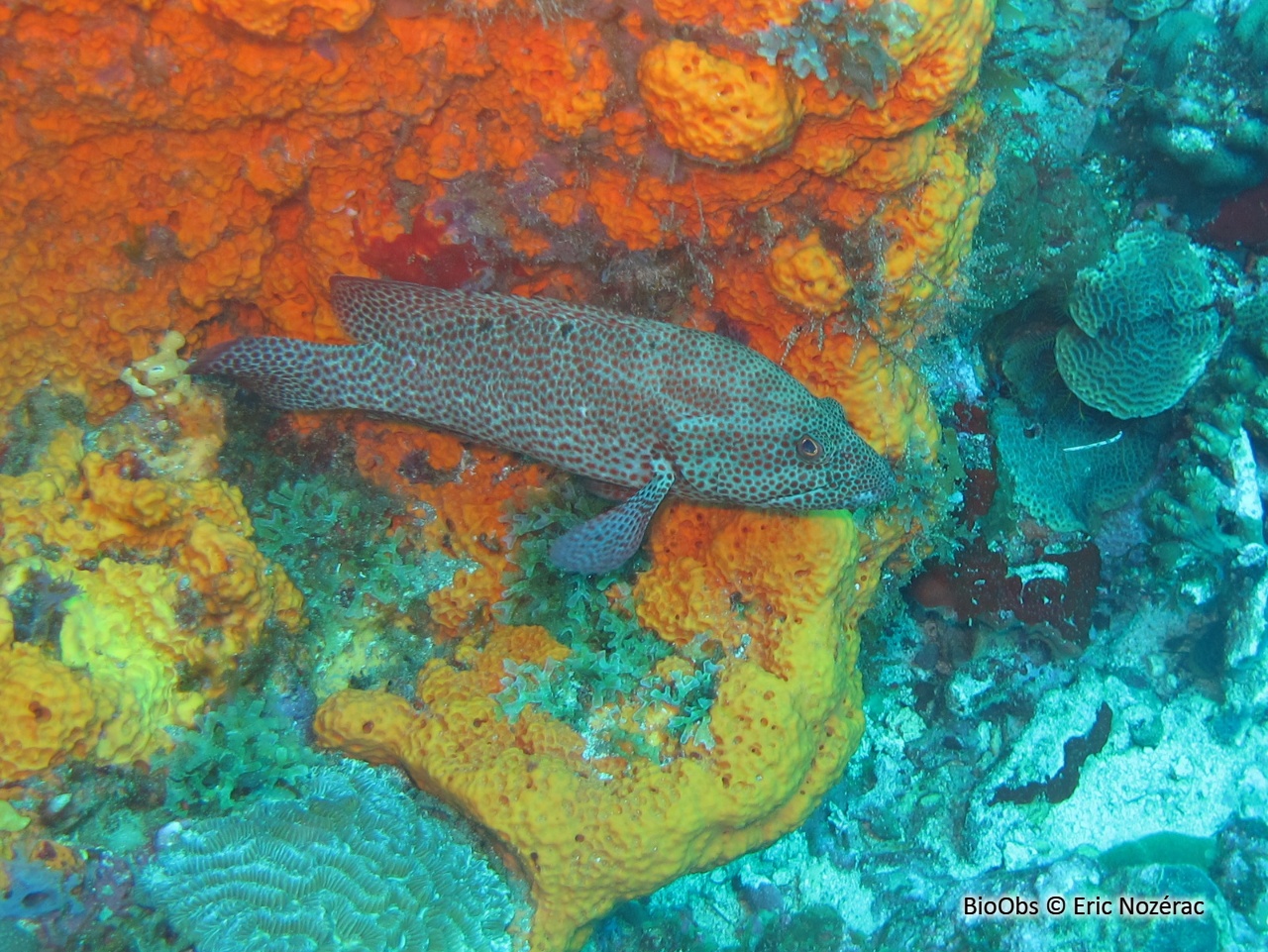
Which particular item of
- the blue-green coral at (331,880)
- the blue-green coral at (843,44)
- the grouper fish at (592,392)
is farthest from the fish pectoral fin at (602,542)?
the blue-green coral at (843,44)

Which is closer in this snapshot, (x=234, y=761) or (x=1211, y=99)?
(x=234, y=761)

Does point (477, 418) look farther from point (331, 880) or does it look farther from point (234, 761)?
point (331, 880)

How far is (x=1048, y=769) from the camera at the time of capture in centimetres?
640

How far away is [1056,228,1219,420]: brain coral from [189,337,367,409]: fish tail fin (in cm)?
489

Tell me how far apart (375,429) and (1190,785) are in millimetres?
7682

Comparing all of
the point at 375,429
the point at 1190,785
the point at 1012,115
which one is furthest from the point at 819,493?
the point at 1190,785

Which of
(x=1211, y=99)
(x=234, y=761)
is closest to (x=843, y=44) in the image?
(x=234, y=761)

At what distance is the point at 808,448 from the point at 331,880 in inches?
123

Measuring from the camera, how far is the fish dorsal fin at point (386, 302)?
391cm

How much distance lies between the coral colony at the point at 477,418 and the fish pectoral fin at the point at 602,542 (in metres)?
0.02

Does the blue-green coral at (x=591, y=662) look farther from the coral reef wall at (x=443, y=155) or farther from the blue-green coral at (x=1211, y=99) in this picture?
the blue-green coral at (x=1211, y=99)

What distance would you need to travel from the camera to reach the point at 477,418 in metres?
3.94

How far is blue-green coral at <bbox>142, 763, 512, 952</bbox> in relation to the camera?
3.21 meters

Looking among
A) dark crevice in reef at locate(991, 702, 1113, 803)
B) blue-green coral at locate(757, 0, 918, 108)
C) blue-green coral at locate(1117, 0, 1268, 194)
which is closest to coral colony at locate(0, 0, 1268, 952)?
blue-green coral at locate(757, 0, 918, 108)
